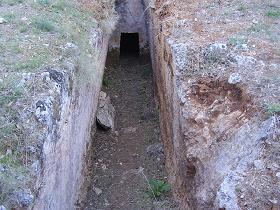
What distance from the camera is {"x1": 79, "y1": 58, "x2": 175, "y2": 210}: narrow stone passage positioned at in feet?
25.6

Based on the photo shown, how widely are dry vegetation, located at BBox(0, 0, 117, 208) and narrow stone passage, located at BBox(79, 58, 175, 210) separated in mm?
1828

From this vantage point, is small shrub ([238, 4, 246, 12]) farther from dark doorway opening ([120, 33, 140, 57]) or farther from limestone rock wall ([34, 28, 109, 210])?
dark doorway opening ([120, 33, 140, 57])

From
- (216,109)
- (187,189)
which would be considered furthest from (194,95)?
(187,189)

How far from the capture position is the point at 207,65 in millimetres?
6867

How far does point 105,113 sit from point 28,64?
354 centimetres

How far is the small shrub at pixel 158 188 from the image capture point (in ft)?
24.9

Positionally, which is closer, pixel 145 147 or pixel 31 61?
pixel 31 61

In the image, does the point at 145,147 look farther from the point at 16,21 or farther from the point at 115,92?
the point at 16,21

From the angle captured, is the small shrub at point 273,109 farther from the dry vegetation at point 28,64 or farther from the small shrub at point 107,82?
the small shrub at point 107,82

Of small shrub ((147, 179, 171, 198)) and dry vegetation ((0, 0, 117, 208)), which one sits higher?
dry vegetation ((0, 0, 117, 208))

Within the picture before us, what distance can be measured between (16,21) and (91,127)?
94.0 inches

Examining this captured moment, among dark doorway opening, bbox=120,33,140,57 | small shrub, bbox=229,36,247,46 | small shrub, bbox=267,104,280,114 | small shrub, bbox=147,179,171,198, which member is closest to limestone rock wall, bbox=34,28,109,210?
small shrub, bbox=147,179,171,198

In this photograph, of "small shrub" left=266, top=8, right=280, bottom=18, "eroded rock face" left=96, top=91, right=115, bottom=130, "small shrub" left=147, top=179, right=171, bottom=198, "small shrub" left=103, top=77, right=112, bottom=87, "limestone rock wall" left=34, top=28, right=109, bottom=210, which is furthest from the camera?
"small shrub" left=103, top=77, right=112, bottom=87

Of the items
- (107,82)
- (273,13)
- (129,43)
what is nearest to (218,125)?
(273,13)
